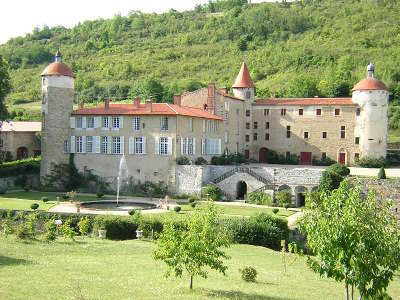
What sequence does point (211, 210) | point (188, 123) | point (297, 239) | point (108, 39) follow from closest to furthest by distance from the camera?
point (211, 210)
point (297, 239)
point (188, 123)
point (108, 39)

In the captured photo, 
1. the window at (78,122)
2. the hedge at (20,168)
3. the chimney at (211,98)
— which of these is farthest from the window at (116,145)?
the chimney at (211,98)

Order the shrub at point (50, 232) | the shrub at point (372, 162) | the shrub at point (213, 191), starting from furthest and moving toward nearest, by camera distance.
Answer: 1. the shrub at point (372, 162)
2. the shrub at point (213, 191)
3. the shrub at point (50, 232)

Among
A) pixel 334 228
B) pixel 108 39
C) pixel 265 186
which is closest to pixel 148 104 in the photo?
pixel 265 186

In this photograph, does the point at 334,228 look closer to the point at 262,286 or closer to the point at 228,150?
the point at 262,286

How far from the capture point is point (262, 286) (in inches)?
758

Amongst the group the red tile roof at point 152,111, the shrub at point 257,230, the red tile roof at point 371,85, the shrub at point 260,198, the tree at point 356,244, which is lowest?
the shrub at point 257,230

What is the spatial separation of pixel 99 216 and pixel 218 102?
23.9 meters

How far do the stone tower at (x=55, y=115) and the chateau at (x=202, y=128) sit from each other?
8 centimetres

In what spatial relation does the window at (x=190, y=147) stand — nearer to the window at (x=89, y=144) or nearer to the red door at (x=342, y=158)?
the window at (x=89, y=144)

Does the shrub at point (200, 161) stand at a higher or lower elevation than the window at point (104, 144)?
lower

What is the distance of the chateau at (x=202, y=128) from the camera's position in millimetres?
47031

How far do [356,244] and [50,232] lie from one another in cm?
1686

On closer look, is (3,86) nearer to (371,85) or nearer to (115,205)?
(115,205)

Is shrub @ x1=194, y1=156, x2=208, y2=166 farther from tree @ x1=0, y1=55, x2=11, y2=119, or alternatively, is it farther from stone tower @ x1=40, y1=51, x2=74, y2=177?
tree @ x1=0, y1=55, x2=11, y2=119
